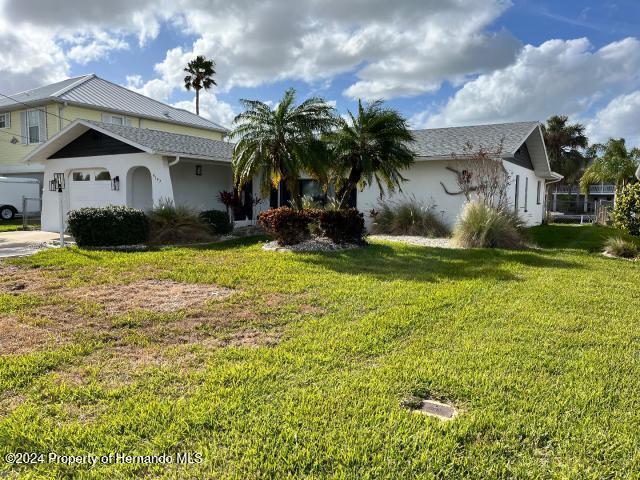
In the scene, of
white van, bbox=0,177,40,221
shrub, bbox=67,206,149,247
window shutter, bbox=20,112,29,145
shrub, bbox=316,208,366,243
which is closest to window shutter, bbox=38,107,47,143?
window shutter, bbox=20,112,29,145

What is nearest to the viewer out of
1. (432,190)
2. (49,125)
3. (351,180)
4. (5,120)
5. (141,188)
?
(351,180)

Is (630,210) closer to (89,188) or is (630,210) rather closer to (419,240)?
(419,240)

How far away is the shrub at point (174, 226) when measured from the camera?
1323cm

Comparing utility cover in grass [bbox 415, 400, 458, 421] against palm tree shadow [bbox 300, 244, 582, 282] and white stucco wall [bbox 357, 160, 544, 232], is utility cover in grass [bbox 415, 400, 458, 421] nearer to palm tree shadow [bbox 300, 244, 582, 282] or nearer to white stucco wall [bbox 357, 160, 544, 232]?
palm tree shadow [bbox 300, 244, 582, 282]

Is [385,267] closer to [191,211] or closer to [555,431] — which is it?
[555,431]

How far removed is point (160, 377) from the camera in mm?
3834

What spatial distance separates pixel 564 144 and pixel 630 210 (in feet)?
95.3

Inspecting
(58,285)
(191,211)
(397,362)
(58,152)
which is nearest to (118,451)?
(397,362)

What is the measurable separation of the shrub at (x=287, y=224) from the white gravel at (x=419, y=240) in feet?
11.1

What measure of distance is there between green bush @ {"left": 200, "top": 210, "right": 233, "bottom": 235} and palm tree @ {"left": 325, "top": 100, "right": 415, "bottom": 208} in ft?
15.3

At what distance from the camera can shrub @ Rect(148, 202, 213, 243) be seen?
13227 millimetres

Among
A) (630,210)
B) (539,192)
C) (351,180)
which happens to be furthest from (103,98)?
(630,210)

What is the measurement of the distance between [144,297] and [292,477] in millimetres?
4907

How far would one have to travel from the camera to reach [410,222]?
15.9m
